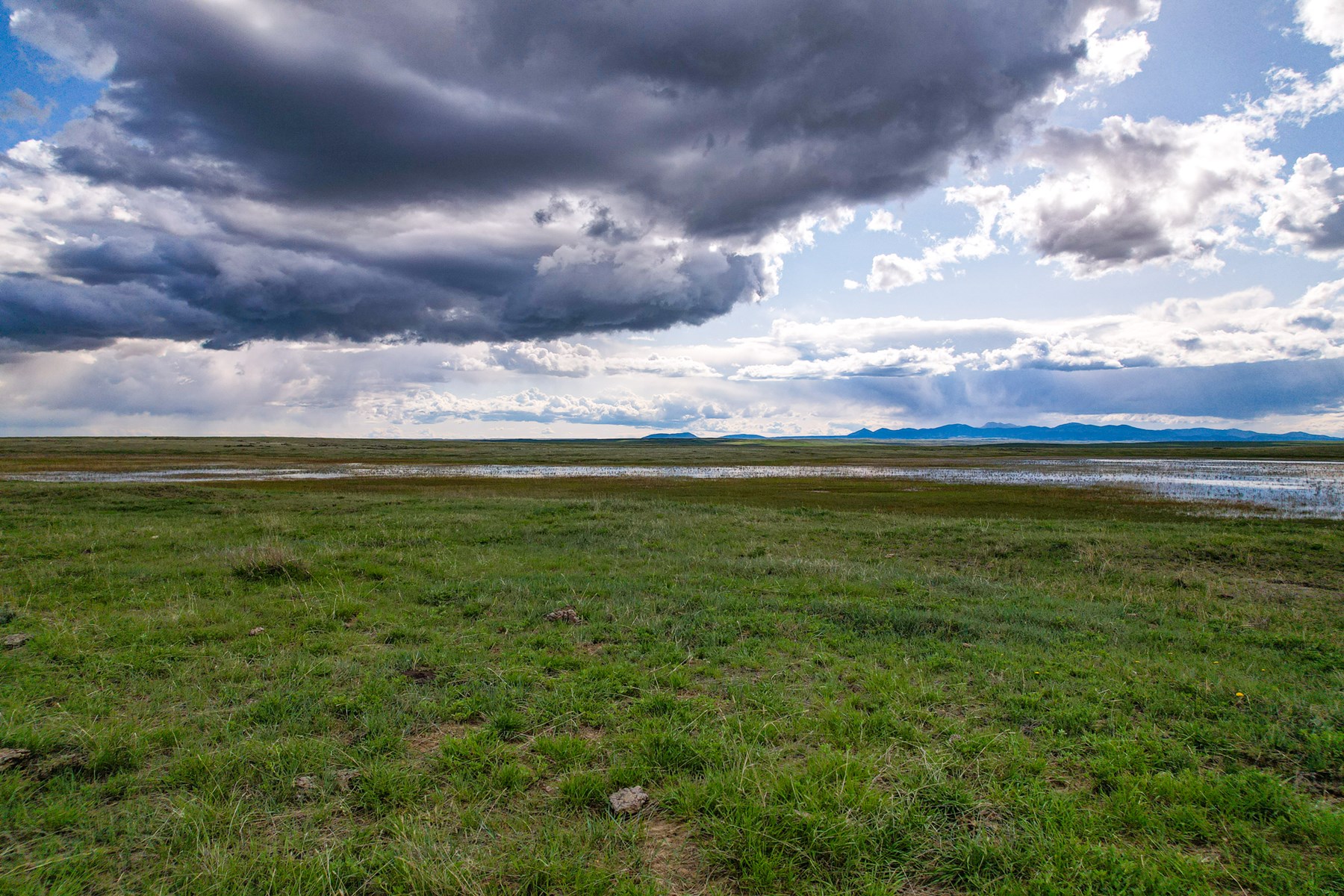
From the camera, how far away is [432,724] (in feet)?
21.5

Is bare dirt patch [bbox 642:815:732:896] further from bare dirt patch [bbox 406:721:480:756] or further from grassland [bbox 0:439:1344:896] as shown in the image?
bare dirt patch [bbox 406:721:480:756]

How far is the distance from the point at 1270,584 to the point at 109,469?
9060 centimetres

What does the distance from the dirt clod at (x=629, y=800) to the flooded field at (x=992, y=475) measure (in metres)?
39.8

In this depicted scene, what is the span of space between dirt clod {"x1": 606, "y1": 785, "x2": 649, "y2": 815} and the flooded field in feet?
131

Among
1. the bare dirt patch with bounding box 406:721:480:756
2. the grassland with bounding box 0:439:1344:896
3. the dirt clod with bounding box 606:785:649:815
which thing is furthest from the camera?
the bare dirt patch with bounding box 406:721:480:756

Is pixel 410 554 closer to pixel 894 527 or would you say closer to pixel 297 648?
pixel 297 648

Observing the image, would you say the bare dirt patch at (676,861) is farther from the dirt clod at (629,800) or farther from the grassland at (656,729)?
the dirt clod at (629,800)

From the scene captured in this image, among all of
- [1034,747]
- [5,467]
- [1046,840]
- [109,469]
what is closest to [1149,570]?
[1034,747]

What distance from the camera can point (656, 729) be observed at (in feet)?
20.7

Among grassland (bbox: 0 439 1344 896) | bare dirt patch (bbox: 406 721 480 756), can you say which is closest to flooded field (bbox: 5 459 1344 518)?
grassland (bbox: 0 439 1344 896)

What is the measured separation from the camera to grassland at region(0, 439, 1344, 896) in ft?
14.5

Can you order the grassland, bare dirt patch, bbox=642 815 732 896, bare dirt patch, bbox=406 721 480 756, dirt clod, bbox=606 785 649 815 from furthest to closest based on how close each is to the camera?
bare dirt patch, bbox=406 721 480 756 → dirt clod, bbox=606 785 649 815 → the grassland → bare dirt patch, bbox=642 815 732 896

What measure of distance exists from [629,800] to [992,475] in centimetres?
6865

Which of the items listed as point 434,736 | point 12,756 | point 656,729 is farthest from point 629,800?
point 12,756
